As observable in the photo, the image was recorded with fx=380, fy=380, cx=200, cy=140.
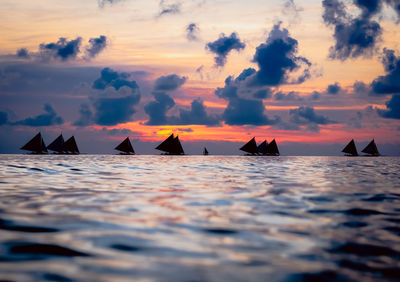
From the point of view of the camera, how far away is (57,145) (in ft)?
479

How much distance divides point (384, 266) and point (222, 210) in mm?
5601

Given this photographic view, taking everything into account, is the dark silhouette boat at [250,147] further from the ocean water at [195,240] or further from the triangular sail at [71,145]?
the ocean water at [195,240]

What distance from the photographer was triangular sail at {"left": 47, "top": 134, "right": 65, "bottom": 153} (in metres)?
146

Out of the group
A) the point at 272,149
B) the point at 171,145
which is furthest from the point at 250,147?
the point at 171,145

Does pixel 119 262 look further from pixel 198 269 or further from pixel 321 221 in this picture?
pixel 321 221

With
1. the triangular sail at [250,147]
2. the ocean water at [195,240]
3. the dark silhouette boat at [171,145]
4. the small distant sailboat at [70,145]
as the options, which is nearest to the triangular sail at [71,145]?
the small distant sailboat at [70,145]

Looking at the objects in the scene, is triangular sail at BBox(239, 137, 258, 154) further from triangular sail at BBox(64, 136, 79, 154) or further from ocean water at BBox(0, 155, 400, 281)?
ocean water at BBox(0, 155, 400, 281)

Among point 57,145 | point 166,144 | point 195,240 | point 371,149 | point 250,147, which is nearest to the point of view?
point 195,240

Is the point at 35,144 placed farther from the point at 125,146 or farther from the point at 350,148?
the point at 350,148

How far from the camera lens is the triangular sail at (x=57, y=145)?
5728 inches

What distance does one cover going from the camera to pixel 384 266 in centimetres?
580

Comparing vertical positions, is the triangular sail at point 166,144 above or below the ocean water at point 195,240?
above

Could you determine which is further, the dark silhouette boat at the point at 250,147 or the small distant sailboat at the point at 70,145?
the dark silhouette boat at the point at 250,147

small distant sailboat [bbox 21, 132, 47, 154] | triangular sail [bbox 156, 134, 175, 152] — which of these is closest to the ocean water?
triangular sail [bbox 156, 134, 175, 152]
